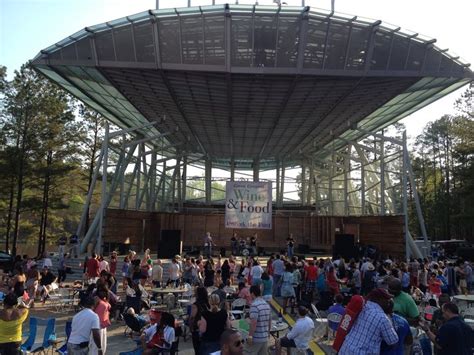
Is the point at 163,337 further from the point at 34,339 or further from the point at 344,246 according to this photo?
the point at 344,246

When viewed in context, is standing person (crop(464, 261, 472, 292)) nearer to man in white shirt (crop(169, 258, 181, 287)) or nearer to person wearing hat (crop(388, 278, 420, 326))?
man in white shirt (crop(169, 258, 181, 287))

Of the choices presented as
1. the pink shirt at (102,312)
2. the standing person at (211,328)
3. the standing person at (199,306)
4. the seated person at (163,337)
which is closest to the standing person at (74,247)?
the pink shirt at (102,312)

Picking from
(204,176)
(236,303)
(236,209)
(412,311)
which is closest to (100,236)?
(236,209)

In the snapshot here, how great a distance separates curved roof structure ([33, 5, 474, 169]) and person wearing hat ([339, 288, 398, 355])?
15818mm

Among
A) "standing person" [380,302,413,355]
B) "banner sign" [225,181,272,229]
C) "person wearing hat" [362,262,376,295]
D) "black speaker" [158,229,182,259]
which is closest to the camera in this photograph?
"standing person" [380,302,413,355]

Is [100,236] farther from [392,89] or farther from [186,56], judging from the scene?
[392,89]

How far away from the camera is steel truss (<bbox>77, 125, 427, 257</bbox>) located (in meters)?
25.9

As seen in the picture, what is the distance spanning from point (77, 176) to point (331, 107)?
23.7 m

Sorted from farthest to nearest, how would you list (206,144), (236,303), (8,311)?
(206,144) → (236,303) → (8,311)

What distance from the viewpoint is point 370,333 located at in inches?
164

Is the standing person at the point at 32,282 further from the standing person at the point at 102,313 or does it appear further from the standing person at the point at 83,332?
the standing person at the point at 83,332

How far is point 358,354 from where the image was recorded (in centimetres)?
413

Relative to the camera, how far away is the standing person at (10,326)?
5.81 m

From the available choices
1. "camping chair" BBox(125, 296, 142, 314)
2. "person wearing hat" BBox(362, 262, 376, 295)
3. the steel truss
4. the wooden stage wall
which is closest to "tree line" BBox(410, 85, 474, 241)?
the steel truss
